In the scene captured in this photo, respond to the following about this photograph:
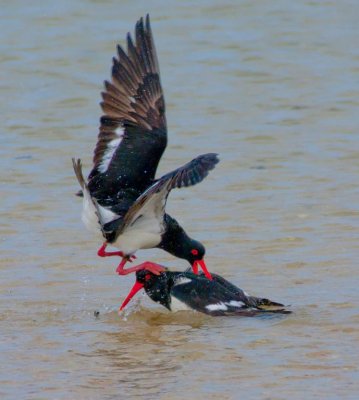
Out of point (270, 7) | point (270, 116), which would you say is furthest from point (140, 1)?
point (270, 116)

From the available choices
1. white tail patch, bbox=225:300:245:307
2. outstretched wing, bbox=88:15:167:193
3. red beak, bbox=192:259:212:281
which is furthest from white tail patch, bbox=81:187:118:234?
white tail patch, bbox=225:300:245:307

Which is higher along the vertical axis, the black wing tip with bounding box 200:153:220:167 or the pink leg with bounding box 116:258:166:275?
the black wing tip with bounding box 200:153:220:167

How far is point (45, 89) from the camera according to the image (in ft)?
48.9

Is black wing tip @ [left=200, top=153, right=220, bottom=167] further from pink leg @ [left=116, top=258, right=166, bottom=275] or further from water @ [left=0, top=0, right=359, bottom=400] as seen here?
pink leg @ [left=116, top=258, right=166, bottom=275]

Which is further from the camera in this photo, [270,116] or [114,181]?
[270,116]

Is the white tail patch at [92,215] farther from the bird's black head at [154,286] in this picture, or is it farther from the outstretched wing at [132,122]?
the bird's black head at [154,286]

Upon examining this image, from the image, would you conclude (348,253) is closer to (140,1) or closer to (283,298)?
(283,298)

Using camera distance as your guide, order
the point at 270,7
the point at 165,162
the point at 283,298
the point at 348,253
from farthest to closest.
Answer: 1. the point at 270,7
2. the point at 165,162
3. the point at 348,253
4. the point at 283,298

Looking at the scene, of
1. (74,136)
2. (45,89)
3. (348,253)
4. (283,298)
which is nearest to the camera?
(283,298)

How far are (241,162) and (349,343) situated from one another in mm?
4804

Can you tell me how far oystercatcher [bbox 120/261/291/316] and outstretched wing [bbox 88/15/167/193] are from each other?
2.16 feet

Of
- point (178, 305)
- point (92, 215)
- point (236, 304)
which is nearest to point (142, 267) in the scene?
point (178, 305)

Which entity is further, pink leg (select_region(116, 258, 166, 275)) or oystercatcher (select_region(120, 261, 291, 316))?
pink leg (select_region(116, 258, 166, 275))

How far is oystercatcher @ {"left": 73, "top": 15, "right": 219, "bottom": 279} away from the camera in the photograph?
8.68 metres
